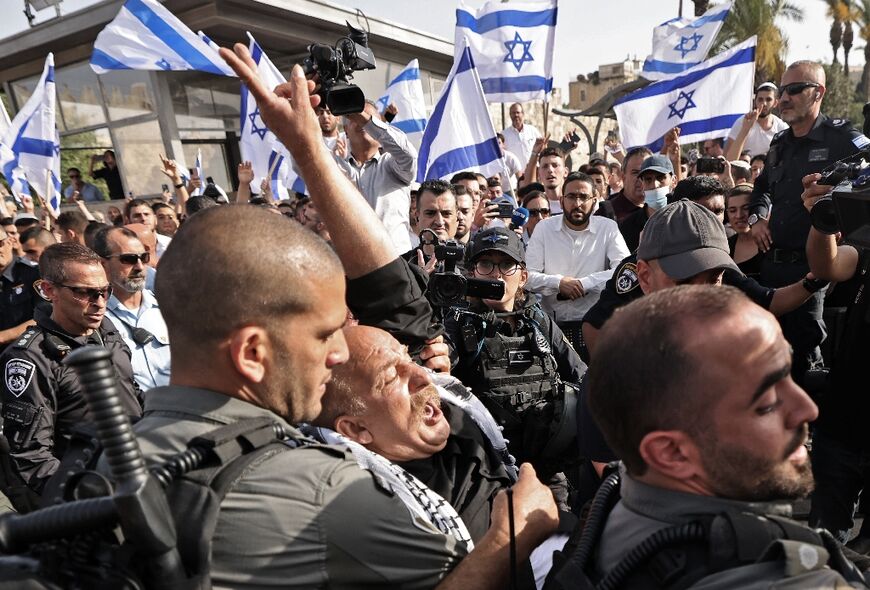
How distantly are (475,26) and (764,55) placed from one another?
26.3 meters

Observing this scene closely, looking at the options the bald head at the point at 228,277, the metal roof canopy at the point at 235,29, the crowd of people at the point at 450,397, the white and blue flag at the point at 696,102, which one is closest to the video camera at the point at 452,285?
the crowd of people at the point at 450,397

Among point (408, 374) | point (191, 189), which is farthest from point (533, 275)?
point (191, 189)

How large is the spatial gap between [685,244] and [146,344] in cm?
313

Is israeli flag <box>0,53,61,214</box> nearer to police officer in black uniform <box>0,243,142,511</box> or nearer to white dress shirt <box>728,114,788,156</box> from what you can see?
police officer in black uniform <box>0,243,142,511</box>

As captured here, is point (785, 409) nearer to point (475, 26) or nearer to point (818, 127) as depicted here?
point (818, 127)

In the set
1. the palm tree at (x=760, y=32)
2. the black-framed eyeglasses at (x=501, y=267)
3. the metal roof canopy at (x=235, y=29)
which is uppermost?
the palm tree at (x=760, y=32)

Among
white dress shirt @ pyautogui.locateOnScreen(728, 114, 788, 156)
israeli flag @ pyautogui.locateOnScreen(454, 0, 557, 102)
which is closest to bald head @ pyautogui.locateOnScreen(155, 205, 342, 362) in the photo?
israeli flag @ pyautogui.locateOnScreen(454, 0, 557, 102)

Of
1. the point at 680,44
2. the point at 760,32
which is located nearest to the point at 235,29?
the point at 680,44

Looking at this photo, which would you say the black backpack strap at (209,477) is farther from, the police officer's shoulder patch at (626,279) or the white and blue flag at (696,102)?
the white and blue flag at (696,102)

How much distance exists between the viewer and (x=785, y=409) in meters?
1.15

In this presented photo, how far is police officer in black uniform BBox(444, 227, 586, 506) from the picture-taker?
2.94m

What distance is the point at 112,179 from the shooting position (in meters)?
13.4

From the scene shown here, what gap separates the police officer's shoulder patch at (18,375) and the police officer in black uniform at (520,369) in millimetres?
2123

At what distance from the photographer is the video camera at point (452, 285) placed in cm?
263
